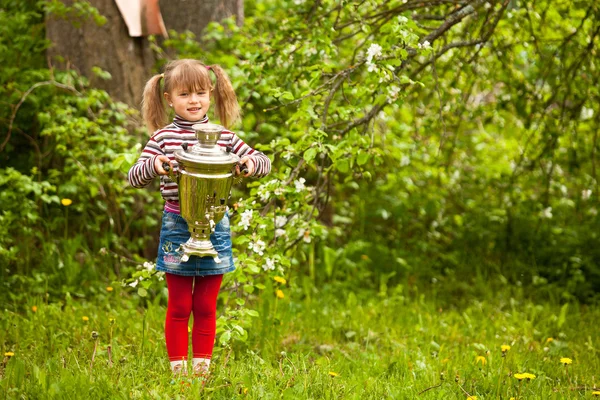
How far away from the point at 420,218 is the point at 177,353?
3420 mm

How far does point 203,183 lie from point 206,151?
4.6 inches

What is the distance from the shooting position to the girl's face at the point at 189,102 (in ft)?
9.62

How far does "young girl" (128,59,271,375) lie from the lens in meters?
2.92

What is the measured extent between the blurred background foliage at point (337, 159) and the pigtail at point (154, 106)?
402 mm

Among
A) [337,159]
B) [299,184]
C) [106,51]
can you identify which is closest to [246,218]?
[299,184]

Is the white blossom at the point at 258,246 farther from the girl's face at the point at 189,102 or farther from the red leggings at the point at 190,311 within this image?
the girl's face at the point at 189,102

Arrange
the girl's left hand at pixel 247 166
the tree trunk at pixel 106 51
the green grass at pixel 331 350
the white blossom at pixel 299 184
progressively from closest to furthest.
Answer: the girl's left hand at pixel 247 166 → the green grass at pixel 331 350 → the white blossom at pixel 299 184 → the tree trunk at pixel 106 51

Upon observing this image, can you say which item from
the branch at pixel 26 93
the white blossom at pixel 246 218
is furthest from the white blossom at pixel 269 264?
the branch at pixel 26 93

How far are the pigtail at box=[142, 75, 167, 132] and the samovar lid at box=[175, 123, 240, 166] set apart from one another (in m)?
0.36

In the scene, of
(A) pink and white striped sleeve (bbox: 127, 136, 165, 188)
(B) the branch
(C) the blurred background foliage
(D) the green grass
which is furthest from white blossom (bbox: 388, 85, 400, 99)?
(B) the branch

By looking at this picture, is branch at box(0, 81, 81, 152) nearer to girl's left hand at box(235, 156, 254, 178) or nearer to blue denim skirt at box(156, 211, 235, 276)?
blue denim skirt at box(156, 211, 235, 276)

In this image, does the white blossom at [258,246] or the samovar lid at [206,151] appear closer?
the samovar lid at [206,151]

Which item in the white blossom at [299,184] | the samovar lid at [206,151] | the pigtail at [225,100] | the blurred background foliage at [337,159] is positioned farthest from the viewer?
the blurred background foliage at [337,159]

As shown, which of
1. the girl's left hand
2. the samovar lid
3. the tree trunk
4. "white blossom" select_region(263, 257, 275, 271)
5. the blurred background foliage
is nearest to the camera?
the samovar lid
